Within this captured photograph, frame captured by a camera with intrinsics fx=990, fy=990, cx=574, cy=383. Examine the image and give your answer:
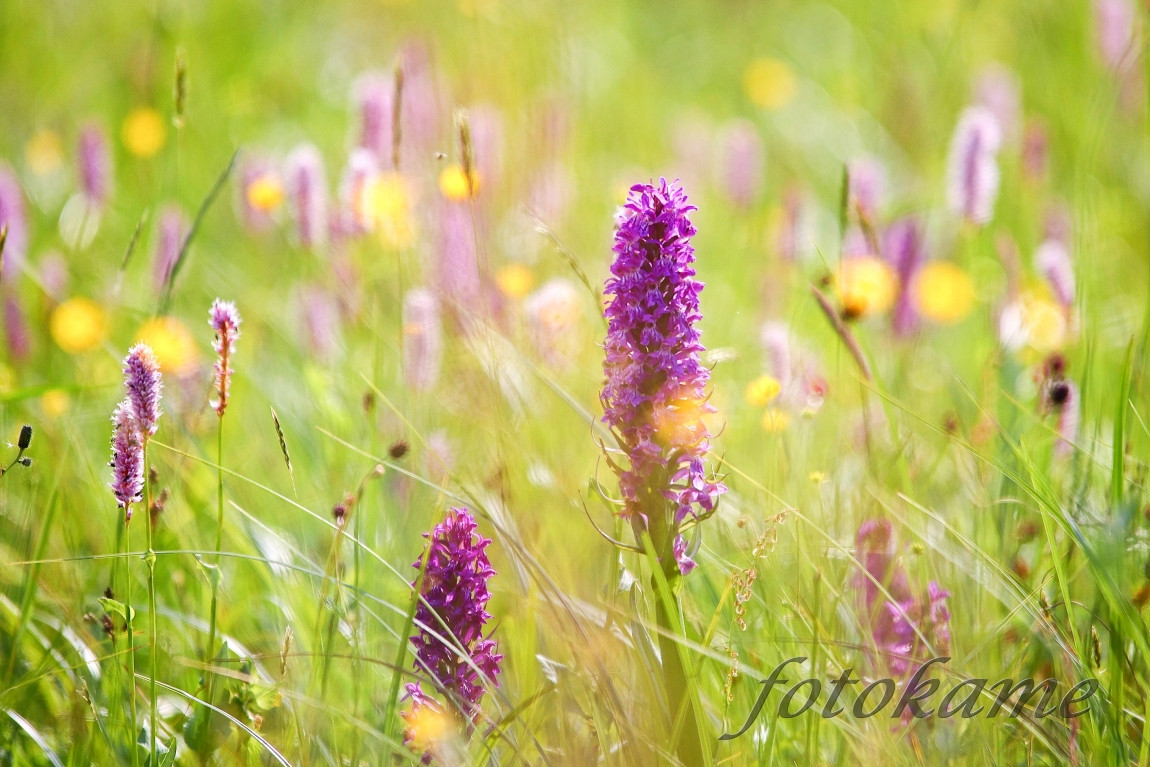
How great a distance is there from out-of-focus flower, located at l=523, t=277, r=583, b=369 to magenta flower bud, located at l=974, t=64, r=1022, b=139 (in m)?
2.58

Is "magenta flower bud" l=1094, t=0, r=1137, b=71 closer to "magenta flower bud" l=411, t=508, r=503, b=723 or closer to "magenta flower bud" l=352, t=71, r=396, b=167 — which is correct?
"magenta flower bud" l=352, t=71, r=396, b=167

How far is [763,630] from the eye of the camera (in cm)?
165

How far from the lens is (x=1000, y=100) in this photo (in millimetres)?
4363

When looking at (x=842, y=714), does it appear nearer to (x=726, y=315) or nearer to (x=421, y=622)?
(x=421, y=622)

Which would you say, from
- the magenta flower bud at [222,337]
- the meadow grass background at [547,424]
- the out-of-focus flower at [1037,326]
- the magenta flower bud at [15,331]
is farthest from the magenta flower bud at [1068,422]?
the magenta flower bud at [15,331]

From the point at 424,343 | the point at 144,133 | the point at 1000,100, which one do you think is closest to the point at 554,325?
the point at 424,343

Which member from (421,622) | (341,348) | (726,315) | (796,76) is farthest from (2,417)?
(796,76)

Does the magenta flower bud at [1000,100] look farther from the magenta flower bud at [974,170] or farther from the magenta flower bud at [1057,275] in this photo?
the magenta flower bud at [1057,275]

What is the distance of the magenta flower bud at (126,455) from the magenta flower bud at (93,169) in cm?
245

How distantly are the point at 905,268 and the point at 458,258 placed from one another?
1384 millimetres

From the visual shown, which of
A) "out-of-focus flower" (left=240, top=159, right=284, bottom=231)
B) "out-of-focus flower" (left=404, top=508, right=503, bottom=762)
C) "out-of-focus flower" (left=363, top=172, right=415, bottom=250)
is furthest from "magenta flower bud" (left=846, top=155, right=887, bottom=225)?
"out-of-focus flower" (left=404, top=508, right=503, bottom=762)

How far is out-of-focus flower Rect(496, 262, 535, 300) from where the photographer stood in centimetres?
315

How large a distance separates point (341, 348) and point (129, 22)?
386 centimetres

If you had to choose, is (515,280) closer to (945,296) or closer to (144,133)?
(945,296)
